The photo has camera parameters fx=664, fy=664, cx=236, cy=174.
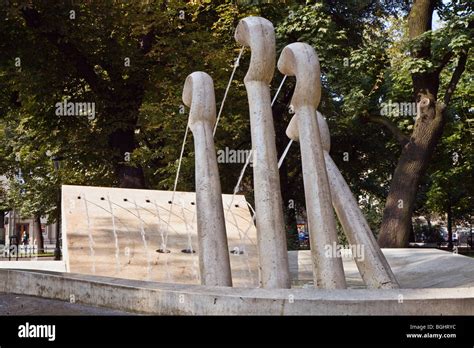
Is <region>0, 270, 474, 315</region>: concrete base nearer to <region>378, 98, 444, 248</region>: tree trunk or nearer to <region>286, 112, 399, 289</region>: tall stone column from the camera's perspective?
<region>286, 112, 399, 289</region>: tall stone column

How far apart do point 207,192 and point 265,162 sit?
0.75 metres

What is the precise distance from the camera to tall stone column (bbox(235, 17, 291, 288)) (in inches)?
277

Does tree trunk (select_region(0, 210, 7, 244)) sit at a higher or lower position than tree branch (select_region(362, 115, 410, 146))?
lower

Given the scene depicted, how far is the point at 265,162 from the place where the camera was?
7.37 metres

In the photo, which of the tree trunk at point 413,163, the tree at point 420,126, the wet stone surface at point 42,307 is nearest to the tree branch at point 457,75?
the tree at point 420,126

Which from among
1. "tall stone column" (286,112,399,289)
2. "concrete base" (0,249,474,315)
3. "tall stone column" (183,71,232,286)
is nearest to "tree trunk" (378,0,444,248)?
"tall stone column" (286,112,399,289)

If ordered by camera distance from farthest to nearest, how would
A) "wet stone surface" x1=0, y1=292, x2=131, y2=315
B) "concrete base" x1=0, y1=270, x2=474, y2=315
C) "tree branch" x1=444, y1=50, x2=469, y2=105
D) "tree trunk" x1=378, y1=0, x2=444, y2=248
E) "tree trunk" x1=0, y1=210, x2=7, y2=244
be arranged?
"tree trunk" x1=0, y1=210, x2=7, y2=244 < "tree branch" x1=444, y1=50, x2=469, y2=105 < "tree trunk" x1=378, y1=0, x2=444, y2=248 < "wet stone surface" x1=0, y1=292, x2=131, y2=315 < "concrete base" x1=0, y1=270, x2=474, y2=315

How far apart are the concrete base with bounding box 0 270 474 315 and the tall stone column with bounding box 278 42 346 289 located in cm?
156

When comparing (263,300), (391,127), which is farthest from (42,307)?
(391,127)

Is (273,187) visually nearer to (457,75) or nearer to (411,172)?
(411,172)

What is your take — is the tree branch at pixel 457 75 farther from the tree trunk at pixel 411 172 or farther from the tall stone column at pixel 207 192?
the tall stone column at pixel 207 192

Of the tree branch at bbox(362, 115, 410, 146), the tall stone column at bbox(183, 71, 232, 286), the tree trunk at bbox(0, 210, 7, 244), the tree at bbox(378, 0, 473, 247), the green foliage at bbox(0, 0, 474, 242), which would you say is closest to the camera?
the tall stone column at bbox(183, 71, 232, 286)
